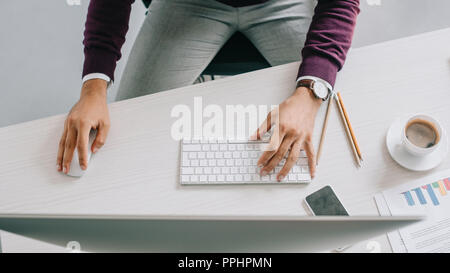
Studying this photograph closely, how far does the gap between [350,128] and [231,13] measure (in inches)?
21.1

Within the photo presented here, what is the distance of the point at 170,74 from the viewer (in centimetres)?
96

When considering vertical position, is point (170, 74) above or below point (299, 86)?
above

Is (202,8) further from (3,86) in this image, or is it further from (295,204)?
(3,86)

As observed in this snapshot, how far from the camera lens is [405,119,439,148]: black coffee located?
65 cm

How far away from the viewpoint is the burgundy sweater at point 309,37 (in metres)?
0.74

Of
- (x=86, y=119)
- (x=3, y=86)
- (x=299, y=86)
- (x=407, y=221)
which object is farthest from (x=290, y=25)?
(x=3, y=86)

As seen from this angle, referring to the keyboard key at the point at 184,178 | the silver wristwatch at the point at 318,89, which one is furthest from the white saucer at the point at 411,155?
the keyboard key at the point at 184,178

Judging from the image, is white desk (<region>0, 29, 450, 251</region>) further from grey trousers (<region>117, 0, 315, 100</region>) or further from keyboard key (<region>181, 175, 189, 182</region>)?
grey trousers (<region>117, 0, 315, 100</region>)

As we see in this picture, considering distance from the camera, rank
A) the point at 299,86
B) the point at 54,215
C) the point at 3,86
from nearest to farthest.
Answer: the point at 54,215 < the point at 299,86 < the point at 3,86

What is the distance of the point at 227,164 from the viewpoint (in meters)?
0.67

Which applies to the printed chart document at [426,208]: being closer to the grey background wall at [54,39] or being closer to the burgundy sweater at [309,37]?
the burgundy sweater at [309,37]

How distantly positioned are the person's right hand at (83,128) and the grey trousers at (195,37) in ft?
0.79

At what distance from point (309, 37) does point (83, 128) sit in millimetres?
595

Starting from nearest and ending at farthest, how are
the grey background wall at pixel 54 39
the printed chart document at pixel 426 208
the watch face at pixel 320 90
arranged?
the printed chart document at pixel 426 208 → the watch face at pixel 320 90 → the grey background wall at pixel 54 39
